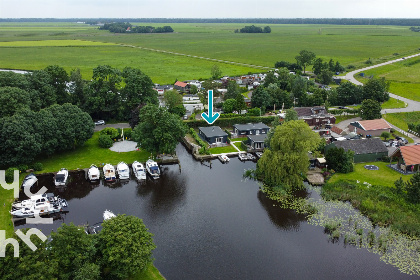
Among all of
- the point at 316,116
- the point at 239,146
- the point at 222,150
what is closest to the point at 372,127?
the point at 316,116

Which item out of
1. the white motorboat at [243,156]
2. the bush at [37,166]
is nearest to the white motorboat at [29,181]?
the bush at [37,166]

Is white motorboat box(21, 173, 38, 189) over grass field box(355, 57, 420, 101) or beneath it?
beneath

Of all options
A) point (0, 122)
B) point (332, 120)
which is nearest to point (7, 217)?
point (0, 122)

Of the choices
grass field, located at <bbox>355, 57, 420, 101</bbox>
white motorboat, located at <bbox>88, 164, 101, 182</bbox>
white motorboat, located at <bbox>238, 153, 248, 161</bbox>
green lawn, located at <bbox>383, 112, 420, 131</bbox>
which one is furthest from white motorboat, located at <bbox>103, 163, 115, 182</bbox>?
grass field, located at <bbox>355, 57, 420, 101</bbox>

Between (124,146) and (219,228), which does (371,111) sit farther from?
(124,146)

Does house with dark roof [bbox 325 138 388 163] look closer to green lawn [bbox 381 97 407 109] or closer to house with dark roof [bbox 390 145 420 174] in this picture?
house with dark roof [bbox 390 145 420 174]

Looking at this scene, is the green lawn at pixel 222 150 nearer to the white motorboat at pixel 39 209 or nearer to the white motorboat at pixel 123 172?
the white motorboat at pixel 123 172
